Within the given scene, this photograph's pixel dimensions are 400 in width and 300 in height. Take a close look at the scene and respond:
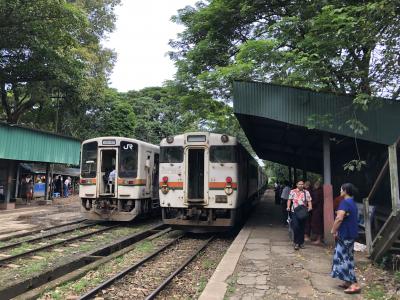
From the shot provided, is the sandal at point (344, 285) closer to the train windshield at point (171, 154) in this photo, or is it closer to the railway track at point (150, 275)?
the railway track at point (150, 275)

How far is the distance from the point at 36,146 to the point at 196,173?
1141cm

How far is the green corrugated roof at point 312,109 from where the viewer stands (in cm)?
932

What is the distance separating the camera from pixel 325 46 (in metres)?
9.70

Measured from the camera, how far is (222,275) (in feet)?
23.0

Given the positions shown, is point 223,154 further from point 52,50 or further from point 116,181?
point 52,50

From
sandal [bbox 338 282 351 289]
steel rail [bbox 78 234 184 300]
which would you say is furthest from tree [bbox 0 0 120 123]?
sandal [bbox 338 282 351 289]

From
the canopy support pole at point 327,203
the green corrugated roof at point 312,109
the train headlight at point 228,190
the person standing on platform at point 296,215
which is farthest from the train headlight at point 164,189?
the canopy support pole at point 327,203

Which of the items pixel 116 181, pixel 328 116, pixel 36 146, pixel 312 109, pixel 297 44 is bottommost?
pixel 116 181

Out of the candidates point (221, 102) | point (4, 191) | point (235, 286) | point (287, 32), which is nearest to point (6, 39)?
point (4, 191)

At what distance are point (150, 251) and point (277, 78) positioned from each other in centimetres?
614

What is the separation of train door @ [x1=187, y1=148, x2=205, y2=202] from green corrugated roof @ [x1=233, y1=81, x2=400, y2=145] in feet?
10.2

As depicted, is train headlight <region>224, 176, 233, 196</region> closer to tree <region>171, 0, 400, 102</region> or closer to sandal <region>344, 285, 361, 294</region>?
tree <region>171, 0, 400, 102</region>

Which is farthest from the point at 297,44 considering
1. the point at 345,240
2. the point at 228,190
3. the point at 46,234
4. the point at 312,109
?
the point at 46,234

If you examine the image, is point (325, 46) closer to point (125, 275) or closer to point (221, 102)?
point (125, 275)
